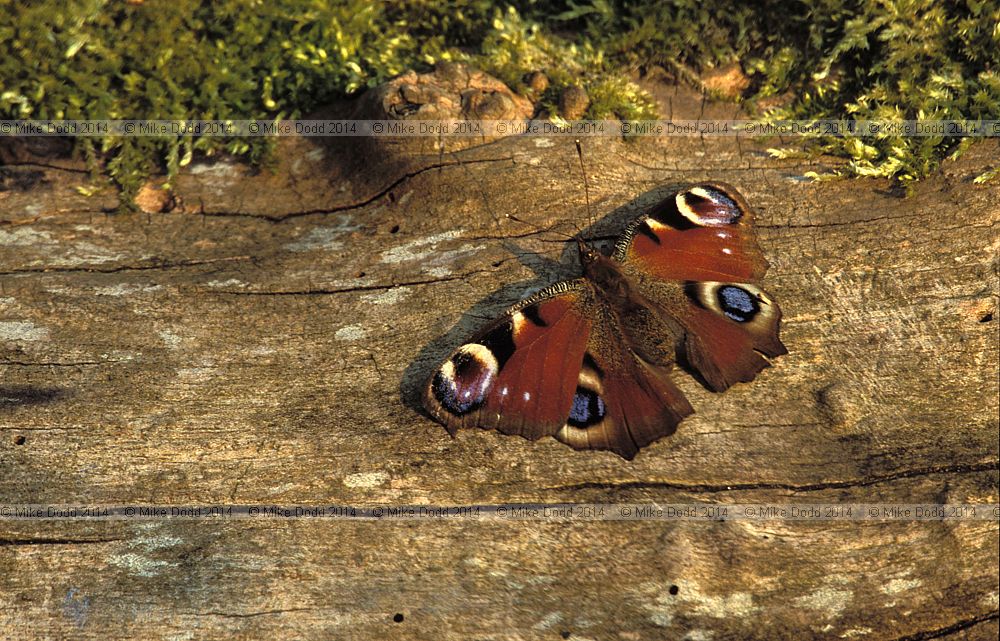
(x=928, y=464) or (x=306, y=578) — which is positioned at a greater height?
(x=928, y=464)

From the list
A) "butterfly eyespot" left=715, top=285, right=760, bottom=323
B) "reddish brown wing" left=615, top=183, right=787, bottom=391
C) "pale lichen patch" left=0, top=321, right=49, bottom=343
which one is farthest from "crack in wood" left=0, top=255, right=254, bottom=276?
"butterfly eyespot" left=715, top=285, right=760, bottom=323

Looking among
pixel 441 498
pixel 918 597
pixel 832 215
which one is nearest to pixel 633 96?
pixel 832 215

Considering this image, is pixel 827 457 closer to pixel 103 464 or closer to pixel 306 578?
pixel 306 578

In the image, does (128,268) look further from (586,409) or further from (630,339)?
(630,339)

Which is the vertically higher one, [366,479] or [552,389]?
[552,389]

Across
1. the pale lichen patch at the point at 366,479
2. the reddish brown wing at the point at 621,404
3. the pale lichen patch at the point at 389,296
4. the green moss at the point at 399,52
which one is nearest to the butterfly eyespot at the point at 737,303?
the reddish brown wing at the point at 621,404

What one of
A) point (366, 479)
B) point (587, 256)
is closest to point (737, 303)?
point (587, 256)
